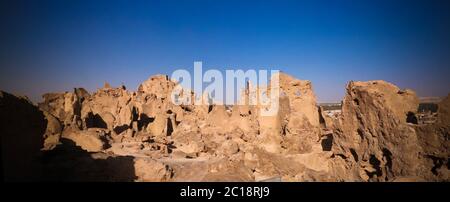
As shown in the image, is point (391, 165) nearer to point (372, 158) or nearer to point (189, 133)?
point (372, 158)

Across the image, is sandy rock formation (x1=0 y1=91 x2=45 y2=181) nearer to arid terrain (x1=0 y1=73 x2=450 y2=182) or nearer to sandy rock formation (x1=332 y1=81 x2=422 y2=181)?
arid terrain (x1=0 y1=73 x2=450 y2=182)

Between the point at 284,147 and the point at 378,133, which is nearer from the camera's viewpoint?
the point at 378,133

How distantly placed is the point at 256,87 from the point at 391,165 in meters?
16.5

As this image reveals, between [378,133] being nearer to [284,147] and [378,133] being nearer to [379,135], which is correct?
[379,135]

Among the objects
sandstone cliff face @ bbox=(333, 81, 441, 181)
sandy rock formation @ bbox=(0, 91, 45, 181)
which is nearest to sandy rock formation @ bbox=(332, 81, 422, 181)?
sandstone cliff face @ bbox=(333, 81, 441, 181)

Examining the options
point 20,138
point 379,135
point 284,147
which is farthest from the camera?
point 284,147

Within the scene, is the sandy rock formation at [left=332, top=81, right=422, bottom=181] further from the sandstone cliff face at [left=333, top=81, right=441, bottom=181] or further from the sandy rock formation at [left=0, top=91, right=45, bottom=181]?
the sandy rock formation at [left=0, top=91, right=45, bottom=181]

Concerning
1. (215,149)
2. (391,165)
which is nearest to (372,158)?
(391,165)

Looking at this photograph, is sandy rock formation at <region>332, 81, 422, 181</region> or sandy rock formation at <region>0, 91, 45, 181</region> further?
sandy rock formation at <region>332, 81, 422, 181</region>

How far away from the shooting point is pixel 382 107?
9.08 metres

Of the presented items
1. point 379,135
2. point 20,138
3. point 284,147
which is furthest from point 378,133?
point 20,138

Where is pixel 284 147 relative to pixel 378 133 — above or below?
below

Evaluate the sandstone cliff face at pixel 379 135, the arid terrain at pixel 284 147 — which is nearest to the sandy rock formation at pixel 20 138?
the arid terrain at pixel 284 147

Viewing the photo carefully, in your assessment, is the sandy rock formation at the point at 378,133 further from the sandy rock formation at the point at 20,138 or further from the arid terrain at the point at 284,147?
the sandy rock formation at the point at 20,138
